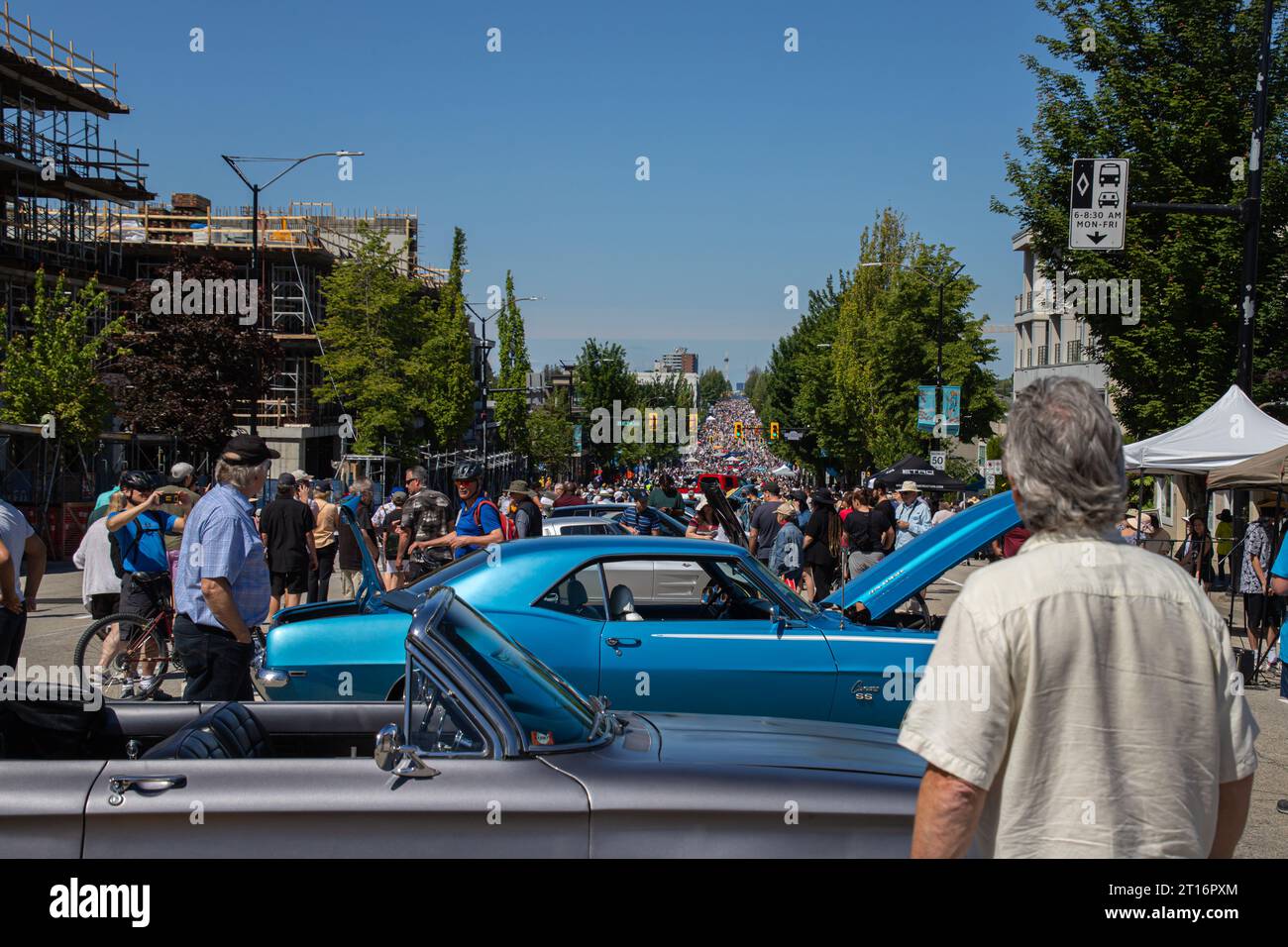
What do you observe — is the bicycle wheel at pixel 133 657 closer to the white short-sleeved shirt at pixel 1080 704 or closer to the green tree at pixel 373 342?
the white short-sleeved shirt at pixel 1080 704

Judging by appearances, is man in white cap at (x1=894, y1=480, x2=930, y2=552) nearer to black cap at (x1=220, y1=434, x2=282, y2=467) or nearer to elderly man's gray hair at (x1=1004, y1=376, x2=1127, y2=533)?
black cap at (x1=220, y1=434, x2=282, y2=467)

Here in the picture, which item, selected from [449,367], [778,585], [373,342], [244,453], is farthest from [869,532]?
[449,367]

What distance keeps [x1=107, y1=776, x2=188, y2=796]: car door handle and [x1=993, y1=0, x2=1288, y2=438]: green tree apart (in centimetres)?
1916

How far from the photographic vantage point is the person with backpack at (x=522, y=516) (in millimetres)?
12992

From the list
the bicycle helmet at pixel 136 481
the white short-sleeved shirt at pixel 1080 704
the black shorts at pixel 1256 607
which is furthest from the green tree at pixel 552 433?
the white short-sleeved shirt at pixel 1080 704

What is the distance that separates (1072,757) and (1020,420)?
0.68 m

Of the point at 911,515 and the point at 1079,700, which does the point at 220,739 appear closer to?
the point at 1079,700

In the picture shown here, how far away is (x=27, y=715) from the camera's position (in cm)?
411

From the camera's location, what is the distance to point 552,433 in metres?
68.2

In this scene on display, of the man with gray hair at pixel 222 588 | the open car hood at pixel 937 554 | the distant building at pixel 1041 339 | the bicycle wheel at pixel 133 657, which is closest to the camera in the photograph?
the man with gray hair at pixel 222 588

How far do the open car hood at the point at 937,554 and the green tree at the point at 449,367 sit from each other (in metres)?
33.6

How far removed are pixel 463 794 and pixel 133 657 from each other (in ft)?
22.4
